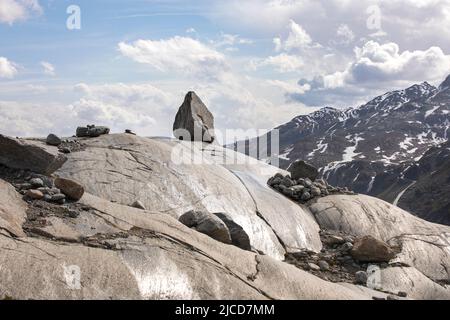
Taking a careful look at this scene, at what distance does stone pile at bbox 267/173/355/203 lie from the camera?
1056 inches

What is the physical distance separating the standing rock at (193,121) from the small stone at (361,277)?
14989 millimetres

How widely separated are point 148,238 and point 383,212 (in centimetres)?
1707

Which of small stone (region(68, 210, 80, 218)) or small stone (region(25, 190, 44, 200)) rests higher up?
small stone (region(25, 190, 44, 200))

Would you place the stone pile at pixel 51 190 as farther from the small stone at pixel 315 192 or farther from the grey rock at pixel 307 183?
the grey rock at pixel 307 183

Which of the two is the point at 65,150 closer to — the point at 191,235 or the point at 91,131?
the point at 91,131

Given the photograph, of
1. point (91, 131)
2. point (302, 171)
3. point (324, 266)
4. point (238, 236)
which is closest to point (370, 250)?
point (324, 266)

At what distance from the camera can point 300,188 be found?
27172 millimetres

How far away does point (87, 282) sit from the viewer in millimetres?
11609

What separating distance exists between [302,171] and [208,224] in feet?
44.5

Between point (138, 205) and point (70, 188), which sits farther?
point (138, 205)

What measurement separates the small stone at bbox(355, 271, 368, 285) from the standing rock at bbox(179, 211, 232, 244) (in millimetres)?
5549

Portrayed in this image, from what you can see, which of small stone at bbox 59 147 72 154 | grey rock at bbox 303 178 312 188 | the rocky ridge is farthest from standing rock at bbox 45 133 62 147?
grey rock at bbox 303 178 312 188

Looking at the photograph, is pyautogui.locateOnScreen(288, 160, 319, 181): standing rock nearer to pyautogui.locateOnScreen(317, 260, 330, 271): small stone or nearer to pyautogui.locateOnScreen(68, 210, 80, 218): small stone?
pyautogui.locateOnScreen(317, 260, 330, 271): small stone

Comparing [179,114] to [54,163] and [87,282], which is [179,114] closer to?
[54,163]
